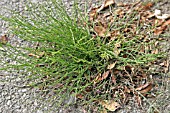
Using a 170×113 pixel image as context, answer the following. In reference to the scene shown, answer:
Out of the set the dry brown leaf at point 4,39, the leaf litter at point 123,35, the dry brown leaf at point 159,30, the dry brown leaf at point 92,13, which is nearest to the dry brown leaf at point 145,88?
the leaf litter at point 123,35

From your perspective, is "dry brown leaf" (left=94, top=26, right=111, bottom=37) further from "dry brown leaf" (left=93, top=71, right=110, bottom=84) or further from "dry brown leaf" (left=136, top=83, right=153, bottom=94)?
"dry brown leaf" (left=136, top=83, right=153, bottom=94)

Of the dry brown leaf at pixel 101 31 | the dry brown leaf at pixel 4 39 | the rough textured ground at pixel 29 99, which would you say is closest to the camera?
the rough textured ground at pixel 29 99

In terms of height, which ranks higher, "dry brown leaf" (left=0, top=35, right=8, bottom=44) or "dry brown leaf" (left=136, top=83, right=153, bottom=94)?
"dry brown leaf" (left=0, top=35, right=8, bottom=44)

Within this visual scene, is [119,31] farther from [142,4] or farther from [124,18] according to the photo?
A: [142,4]

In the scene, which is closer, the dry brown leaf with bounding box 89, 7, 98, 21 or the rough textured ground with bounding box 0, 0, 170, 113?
the rough textured ground with bounding box 0, 0, 170, 113

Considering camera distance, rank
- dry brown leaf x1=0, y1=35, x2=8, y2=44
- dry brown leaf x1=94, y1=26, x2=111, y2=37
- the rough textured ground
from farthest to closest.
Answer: dry brown leaf x1=0, y1=35, x2=8, y2=44 → dry brown leaf x1=94, y1=26, x2=111, y2=37 → the rough textured ground

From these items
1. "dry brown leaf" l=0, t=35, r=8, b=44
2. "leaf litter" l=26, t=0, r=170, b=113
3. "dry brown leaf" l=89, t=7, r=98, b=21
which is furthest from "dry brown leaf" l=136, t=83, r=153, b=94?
"dry brown leaf" l=0, t=35, r=8, b=44

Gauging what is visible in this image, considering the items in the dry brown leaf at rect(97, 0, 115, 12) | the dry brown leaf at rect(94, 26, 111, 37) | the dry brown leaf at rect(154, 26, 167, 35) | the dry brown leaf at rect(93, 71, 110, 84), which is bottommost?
the dry brown leaf at rect(93, 71, 110, 84)

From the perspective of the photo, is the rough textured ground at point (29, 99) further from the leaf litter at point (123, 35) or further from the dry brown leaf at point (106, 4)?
the dry brown leaf at point (106, 4)

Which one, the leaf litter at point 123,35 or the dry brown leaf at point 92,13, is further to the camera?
the dry brown leaf at point 92,13

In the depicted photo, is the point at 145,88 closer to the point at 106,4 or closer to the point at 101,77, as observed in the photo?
the point at 101,77
